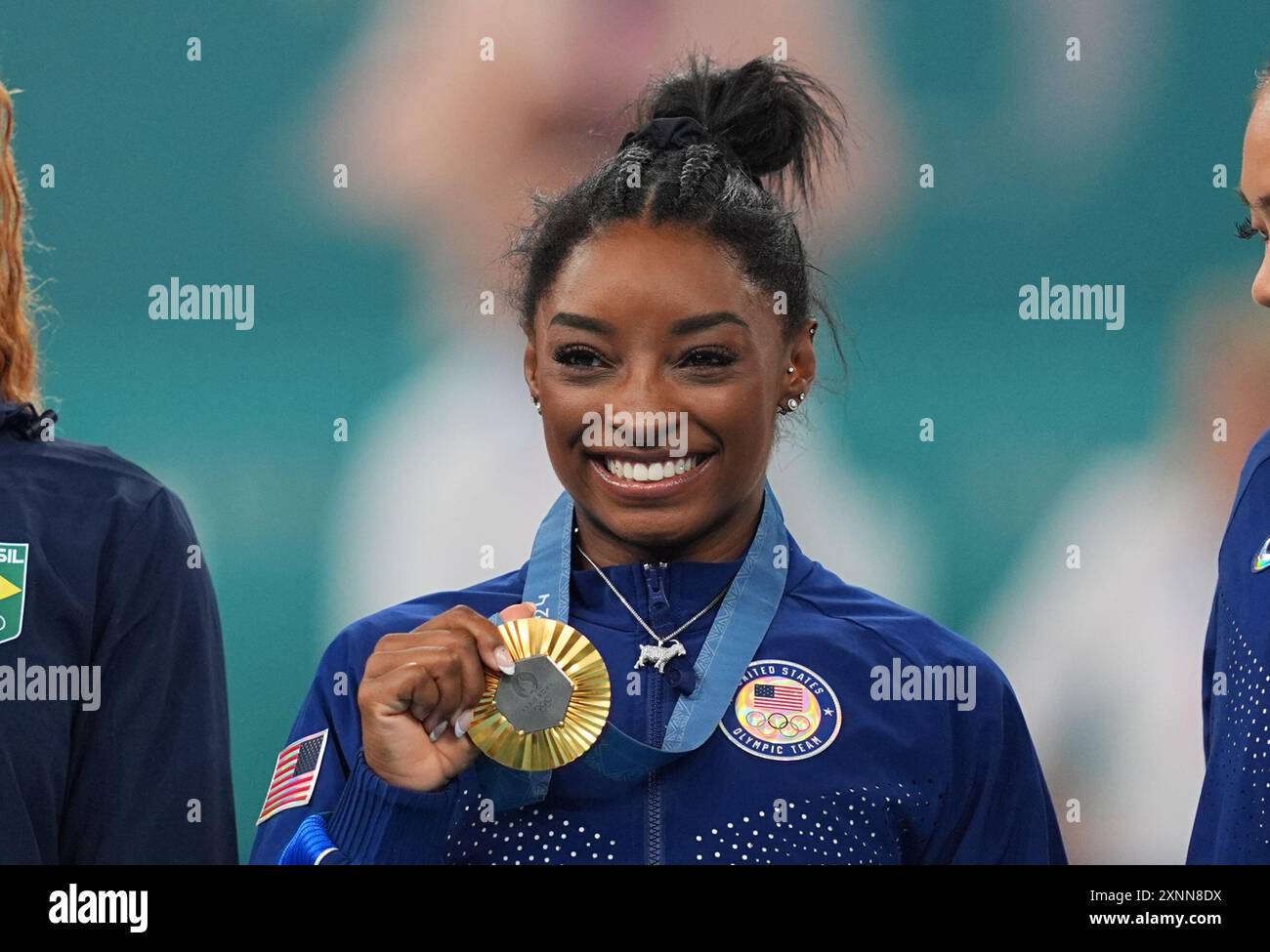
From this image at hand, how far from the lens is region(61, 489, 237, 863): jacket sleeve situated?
260 centimetres

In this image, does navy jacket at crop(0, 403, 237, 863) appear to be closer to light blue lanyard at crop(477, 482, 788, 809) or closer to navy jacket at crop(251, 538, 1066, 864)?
navy jacket at crop(251, 538, 1066, 864)

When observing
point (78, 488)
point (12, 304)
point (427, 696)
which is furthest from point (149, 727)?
point (12, 304)

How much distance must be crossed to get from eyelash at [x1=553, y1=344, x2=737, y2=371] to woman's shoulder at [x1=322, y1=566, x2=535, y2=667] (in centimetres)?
35

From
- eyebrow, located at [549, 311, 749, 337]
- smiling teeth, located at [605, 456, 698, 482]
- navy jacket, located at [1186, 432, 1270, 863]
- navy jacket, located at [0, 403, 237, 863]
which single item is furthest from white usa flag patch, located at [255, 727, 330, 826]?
navy jacket, located at [1186, 432, 1270, 863]

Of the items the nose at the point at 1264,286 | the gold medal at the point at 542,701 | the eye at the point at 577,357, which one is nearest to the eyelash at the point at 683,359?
the eye at the point at 577,357

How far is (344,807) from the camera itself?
2.41 m

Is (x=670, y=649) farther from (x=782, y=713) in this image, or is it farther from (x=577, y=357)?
(x=577, y=357)

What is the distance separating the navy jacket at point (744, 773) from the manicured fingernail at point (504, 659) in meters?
0.19

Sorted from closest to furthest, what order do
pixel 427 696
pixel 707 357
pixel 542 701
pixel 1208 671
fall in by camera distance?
pixel 427 696 < pixel 542 701 < pixel 707 357 < pixel 1208 671

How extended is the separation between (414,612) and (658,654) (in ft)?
1.25
